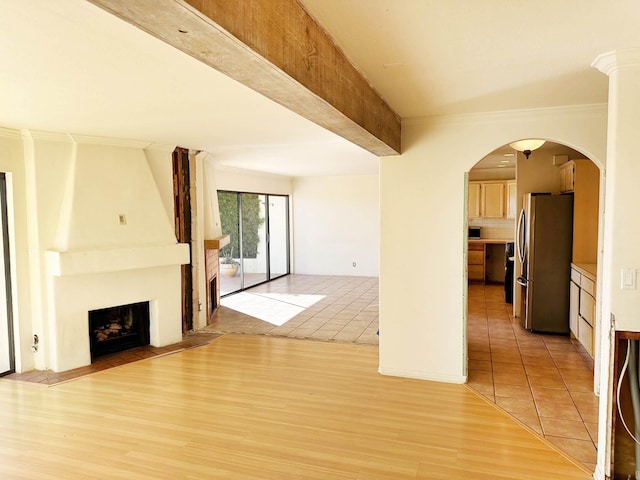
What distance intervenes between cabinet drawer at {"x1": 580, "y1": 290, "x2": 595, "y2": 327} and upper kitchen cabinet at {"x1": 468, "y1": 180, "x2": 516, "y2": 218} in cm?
436

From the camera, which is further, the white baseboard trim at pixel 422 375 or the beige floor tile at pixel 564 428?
the white baseboard trim at pixel 422 375

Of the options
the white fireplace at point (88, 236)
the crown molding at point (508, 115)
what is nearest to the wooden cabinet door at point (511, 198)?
the crown molding at point (508, 115)

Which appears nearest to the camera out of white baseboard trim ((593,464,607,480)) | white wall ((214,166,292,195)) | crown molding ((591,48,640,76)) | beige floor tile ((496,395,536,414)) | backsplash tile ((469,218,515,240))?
crown molding ((591,48,640,76))

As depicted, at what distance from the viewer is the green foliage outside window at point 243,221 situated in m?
8.49

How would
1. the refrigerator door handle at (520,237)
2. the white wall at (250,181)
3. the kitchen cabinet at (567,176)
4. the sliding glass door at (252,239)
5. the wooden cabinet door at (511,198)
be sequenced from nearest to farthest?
the kitchen cabinet at (567,176) → the refrigerator door handle at (520,237) → the white wall at (250,181) → the sliding glass door at (252,239) → the wooden cabinet door at (511,198)

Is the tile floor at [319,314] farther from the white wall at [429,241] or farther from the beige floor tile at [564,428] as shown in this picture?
the beige floor tile at [564,428]

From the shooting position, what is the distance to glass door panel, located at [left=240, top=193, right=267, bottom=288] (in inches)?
360

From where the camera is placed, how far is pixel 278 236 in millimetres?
10758

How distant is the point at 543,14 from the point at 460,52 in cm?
48

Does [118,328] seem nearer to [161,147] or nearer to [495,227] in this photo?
[161,147]

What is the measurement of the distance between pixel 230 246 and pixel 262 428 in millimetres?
5918

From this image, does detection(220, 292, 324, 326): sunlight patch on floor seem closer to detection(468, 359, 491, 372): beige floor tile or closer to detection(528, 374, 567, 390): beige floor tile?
detection(468, 359, 491, 372): beige floor tile

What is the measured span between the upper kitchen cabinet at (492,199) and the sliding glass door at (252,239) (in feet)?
14.5

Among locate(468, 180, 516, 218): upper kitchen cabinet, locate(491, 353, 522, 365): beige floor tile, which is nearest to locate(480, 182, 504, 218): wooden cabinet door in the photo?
locate(468, 180, 516, 218): upper kitchen cabinet
